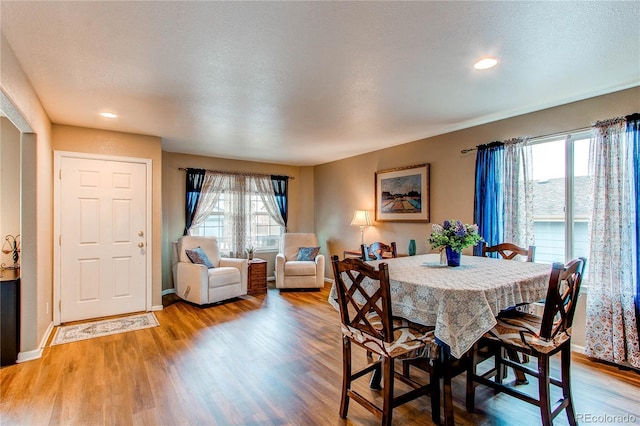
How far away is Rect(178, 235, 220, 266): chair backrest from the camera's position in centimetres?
491

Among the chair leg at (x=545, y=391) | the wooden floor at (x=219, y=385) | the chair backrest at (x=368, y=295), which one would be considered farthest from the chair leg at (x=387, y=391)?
the chair leg at (x=545, y=391)

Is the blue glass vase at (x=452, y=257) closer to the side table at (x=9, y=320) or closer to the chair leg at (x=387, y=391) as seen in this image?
the chair leg at (x=387, y=391)

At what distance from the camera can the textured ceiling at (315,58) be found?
5.73 ft

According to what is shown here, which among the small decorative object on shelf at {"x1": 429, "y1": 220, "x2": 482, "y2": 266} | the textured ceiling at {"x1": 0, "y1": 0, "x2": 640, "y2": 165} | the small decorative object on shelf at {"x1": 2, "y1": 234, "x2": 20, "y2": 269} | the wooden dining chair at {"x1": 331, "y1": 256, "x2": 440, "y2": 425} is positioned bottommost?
the wooden dining chair at {"x1": 331, "y1": 256, "x2": 440, "y2": 425}

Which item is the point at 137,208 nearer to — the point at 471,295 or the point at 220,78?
the point at 220,78

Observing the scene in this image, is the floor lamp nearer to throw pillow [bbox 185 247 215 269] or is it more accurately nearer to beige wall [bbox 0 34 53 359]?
throw pillow [bbox 185 247 215 269]

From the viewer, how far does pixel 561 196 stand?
324cm

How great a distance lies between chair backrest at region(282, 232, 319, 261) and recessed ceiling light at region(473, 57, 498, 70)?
4.28m

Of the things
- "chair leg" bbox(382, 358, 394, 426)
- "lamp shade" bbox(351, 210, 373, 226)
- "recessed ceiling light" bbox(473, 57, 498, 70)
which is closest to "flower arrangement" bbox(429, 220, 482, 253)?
"chair leg" bbox(382, 358, 394, 426)

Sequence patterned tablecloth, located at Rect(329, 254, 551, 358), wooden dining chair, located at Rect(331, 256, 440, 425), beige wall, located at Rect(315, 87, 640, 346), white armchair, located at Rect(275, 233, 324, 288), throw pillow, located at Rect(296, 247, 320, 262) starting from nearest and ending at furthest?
patterned tablecloth, located at Rect(329, 254, 551, 358)
wooden dining chair, located at Rect(331, 256, 440, 425)
beige wall, located at Rect(315, 87, 640, 346)
white armchair, located at Rect(275, 233, 324, 288)
throw pillow, located at Rect(296, 247, 320, 262)

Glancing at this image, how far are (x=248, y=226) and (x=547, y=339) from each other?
5.14 metres

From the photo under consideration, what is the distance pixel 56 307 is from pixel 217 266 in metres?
2.03

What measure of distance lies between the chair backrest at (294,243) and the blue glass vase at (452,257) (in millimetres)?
3733

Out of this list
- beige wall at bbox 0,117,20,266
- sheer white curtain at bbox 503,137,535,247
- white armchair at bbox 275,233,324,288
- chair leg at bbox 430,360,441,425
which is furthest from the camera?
white armchair at bbox 275,233,324,288
